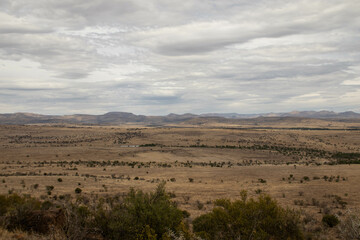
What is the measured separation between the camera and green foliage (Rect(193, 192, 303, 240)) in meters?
8.52

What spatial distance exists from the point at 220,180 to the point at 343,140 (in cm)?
7353

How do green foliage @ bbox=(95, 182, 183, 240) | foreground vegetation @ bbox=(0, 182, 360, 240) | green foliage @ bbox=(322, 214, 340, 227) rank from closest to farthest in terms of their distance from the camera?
foreground vegetation @ bbox=(0, 182, 360, 240) < green foliage @ bbox=(95, 182, 183, 240) < green foliage @ bbox=(322, 214, 340, 227)

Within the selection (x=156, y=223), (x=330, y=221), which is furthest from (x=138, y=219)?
(x=330, y=221)

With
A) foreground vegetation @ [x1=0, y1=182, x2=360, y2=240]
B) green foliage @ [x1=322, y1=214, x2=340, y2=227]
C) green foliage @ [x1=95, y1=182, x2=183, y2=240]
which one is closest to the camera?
foreground vegetation @ [x1=0, y1=182, x2=360, y2=240]

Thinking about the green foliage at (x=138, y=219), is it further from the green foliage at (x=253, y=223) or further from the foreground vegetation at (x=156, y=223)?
the green foliage at (x=253, y=223)

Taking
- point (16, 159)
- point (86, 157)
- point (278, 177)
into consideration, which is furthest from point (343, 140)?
point (16, 159)

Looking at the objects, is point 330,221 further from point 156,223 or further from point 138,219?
point 138,219

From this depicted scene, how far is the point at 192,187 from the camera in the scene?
24.3 metres

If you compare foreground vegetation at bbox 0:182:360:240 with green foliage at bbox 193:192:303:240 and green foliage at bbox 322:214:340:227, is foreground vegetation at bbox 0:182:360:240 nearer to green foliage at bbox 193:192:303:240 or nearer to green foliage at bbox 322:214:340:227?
green foliage at bbox 193:192:303:240

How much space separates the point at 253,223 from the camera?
8.70m

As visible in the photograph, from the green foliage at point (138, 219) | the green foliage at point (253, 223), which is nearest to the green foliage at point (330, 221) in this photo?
the green foliage at point (253, 223)

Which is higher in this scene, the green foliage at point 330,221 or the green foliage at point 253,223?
the green foliage at point 253,223

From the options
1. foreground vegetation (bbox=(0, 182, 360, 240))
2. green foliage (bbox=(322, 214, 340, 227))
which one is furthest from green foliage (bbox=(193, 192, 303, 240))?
green foliage (bbox=(322, 214, 340, 227))

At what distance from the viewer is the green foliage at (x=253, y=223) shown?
8523mm
